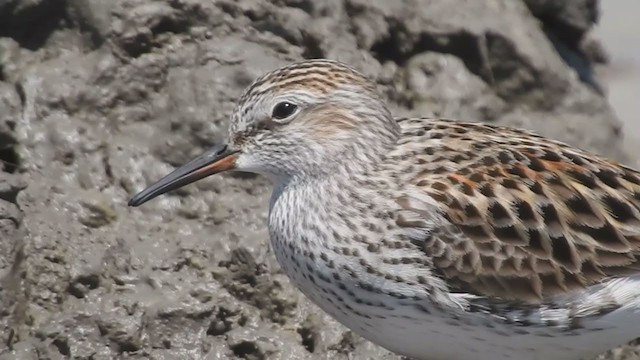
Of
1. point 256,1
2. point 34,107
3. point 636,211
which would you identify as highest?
point 636,211

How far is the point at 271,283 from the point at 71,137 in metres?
1.40

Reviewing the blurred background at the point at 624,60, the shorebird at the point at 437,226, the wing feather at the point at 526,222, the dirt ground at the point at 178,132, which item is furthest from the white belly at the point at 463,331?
the blurred background at the point at 624,60

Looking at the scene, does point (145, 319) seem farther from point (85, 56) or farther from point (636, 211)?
point (636, 211)

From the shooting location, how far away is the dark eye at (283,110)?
7167mm

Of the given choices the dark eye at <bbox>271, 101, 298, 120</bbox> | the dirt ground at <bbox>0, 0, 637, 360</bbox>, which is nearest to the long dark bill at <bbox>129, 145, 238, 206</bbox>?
the dark eye at <bbox>271, 101, 298, 120</bbox>

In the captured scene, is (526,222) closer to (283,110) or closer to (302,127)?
(302,127)

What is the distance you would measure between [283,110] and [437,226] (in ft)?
3.08

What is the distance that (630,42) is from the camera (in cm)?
1236

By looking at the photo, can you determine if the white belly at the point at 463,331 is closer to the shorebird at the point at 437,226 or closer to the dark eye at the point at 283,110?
the shorebird at the point at 437,226

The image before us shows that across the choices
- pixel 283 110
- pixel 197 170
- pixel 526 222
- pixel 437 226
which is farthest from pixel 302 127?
pixel 526 222

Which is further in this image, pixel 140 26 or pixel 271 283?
pixel 140 26

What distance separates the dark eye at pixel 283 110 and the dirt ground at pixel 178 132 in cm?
116

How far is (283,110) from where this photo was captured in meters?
7.19

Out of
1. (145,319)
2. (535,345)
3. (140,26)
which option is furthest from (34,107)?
(535,345)
